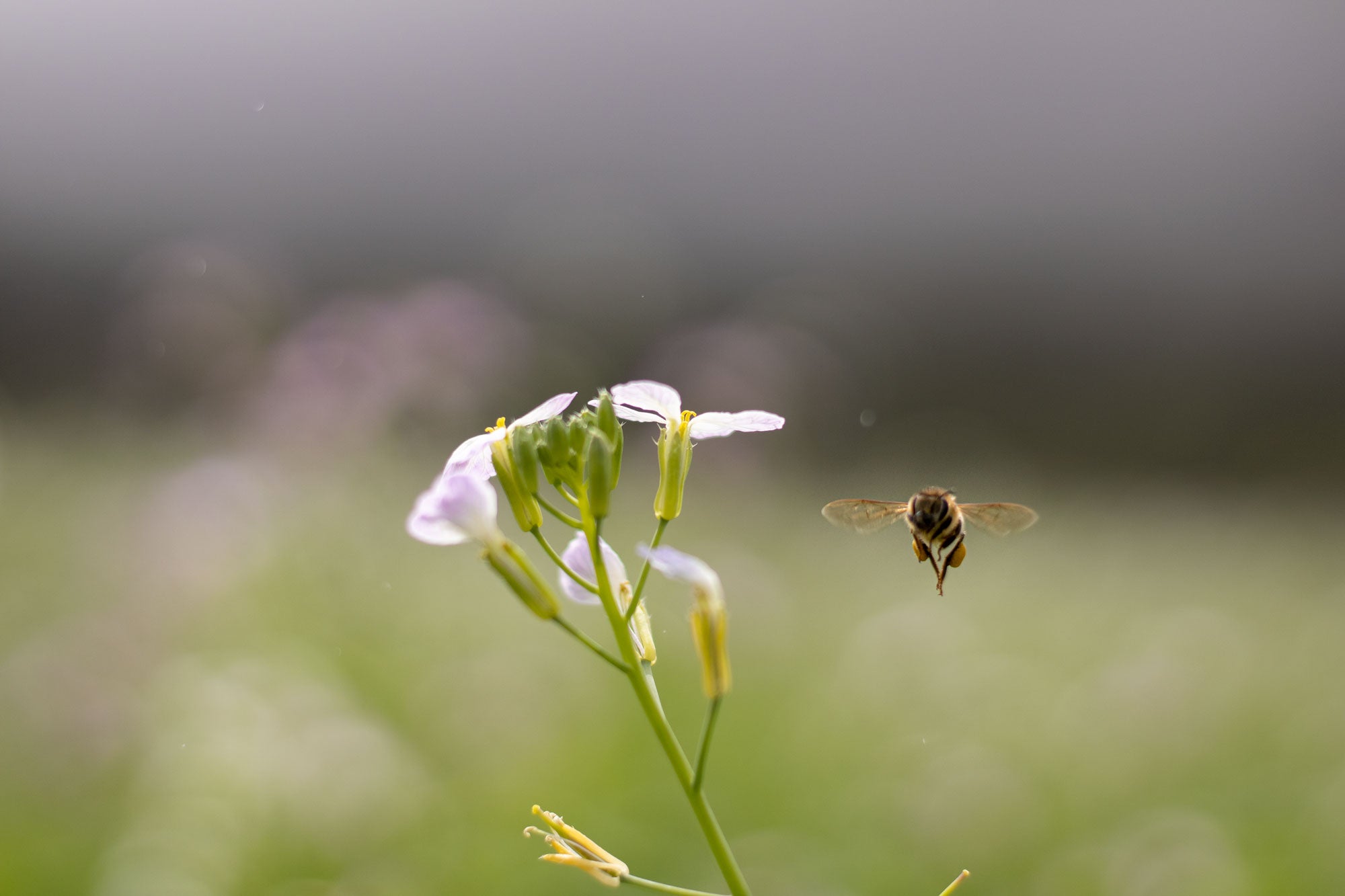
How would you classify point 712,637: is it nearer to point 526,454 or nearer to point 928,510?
point 526,454

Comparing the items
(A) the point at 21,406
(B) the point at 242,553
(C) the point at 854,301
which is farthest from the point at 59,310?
(C) the point at 854,301

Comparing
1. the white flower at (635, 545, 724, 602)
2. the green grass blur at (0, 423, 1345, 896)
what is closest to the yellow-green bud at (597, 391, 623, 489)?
the white flower at (635, 545, 724, 602)

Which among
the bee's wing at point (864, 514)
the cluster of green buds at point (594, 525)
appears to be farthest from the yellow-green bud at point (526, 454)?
the bee's wing at point (864, 514)

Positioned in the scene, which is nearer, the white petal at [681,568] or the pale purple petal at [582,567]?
the white petal at [681,568]

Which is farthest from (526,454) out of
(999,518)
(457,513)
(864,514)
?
(999,518)

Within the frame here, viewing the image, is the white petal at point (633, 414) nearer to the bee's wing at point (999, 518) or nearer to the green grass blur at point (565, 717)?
the bee's wing at point (999, 518)
